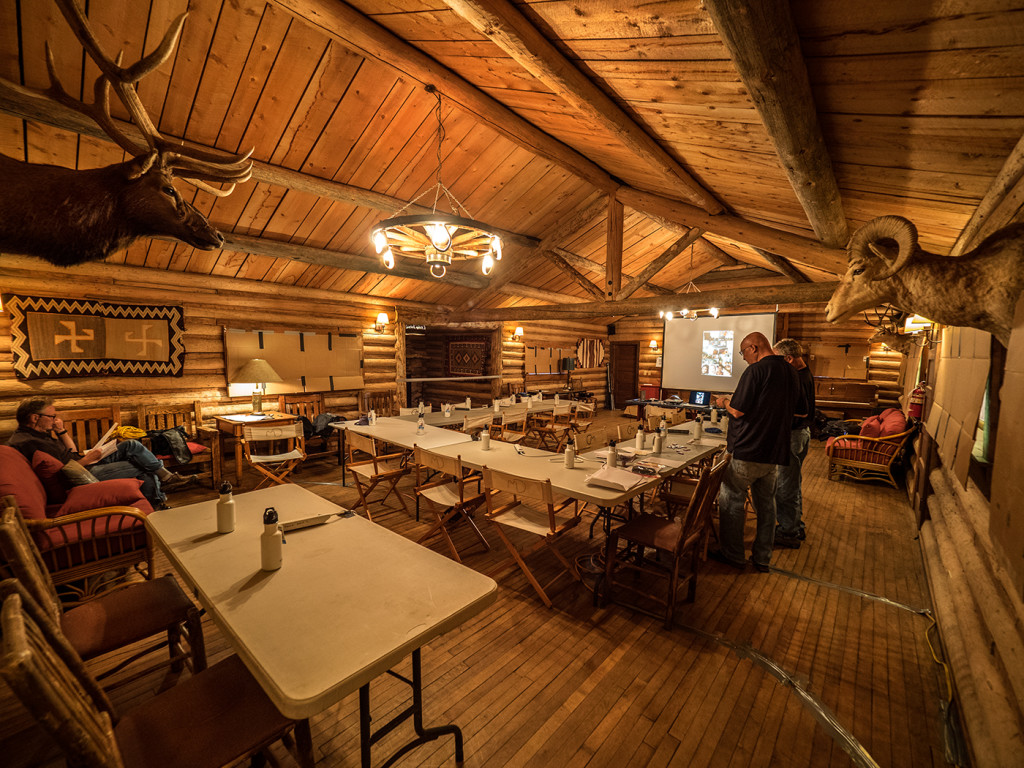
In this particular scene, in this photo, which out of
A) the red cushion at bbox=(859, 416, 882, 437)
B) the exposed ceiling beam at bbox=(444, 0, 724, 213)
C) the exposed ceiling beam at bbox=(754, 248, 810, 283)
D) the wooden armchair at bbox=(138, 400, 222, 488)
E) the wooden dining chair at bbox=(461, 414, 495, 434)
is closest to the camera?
the exposed ceiling beam at bbox=(444, 0, 724, 213)

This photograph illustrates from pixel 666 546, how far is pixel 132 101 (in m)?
4.46

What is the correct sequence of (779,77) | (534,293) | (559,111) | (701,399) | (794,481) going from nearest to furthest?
(779,77), (559,111), (794,481), (701,399), (534,293)

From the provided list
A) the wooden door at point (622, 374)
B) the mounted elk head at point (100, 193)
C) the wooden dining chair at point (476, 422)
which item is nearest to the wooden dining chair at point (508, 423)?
the wooden dining chair at point (476, 422)

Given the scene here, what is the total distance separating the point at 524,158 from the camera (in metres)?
6.25

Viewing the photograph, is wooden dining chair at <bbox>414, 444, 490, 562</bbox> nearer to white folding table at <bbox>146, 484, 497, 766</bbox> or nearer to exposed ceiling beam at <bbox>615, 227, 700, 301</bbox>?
white folding table at <bbox>146, 484, 497, 766</bbox>

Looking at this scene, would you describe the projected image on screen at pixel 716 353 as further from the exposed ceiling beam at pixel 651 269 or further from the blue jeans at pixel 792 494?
the blue jeans at pixel 792 494

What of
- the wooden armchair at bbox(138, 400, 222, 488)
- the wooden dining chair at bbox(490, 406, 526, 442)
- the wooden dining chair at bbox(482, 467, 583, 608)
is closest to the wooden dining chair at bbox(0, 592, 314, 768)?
the wooden dining chair at bbox(482, 467, 583, 608)

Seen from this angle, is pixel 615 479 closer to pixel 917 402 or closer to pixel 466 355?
pixel 917 402

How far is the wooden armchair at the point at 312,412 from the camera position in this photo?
7.25 m

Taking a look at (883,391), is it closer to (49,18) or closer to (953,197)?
(953,197)

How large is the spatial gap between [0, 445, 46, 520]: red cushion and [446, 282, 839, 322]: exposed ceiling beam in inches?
269

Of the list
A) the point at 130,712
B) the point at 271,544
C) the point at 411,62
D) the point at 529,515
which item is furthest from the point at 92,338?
the point at 529,515

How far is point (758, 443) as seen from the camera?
3.36m

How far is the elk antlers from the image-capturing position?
7.20 feet
